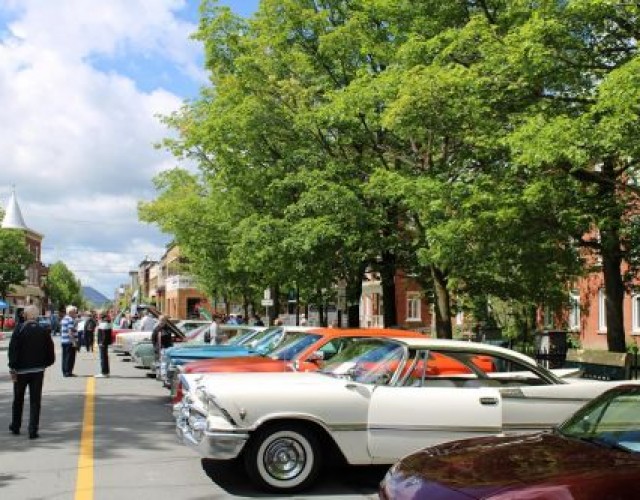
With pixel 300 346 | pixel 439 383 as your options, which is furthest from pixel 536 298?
pixel 439 383

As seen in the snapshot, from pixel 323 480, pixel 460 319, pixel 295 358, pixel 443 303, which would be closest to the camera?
pixel 323 480

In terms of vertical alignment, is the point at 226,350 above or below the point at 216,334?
below

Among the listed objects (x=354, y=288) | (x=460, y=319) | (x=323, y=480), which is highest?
(x=354, y=288)

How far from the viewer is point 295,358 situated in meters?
11.5

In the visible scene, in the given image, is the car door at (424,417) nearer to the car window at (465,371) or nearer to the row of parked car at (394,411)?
the row of parked car at (394,411)

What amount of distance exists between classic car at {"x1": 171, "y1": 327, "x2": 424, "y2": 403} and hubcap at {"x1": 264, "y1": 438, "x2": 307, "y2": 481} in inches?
123

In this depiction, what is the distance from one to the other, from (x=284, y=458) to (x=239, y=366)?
3.47 m

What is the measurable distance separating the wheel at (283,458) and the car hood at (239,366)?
3157 millimetres

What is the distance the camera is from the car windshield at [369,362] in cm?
748

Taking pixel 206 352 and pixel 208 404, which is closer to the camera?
pixel 208 404

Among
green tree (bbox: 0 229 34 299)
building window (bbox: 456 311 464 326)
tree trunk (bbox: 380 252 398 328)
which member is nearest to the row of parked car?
tree trunk (bbox: 380 252 398 328)

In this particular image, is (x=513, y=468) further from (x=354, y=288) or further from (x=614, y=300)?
(x=354, y=288)

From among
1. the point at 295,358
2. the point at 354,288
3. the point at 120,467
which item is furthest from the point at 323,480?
the point at 354,288

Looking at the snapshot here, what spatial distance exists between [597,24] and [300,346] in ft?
24.6
